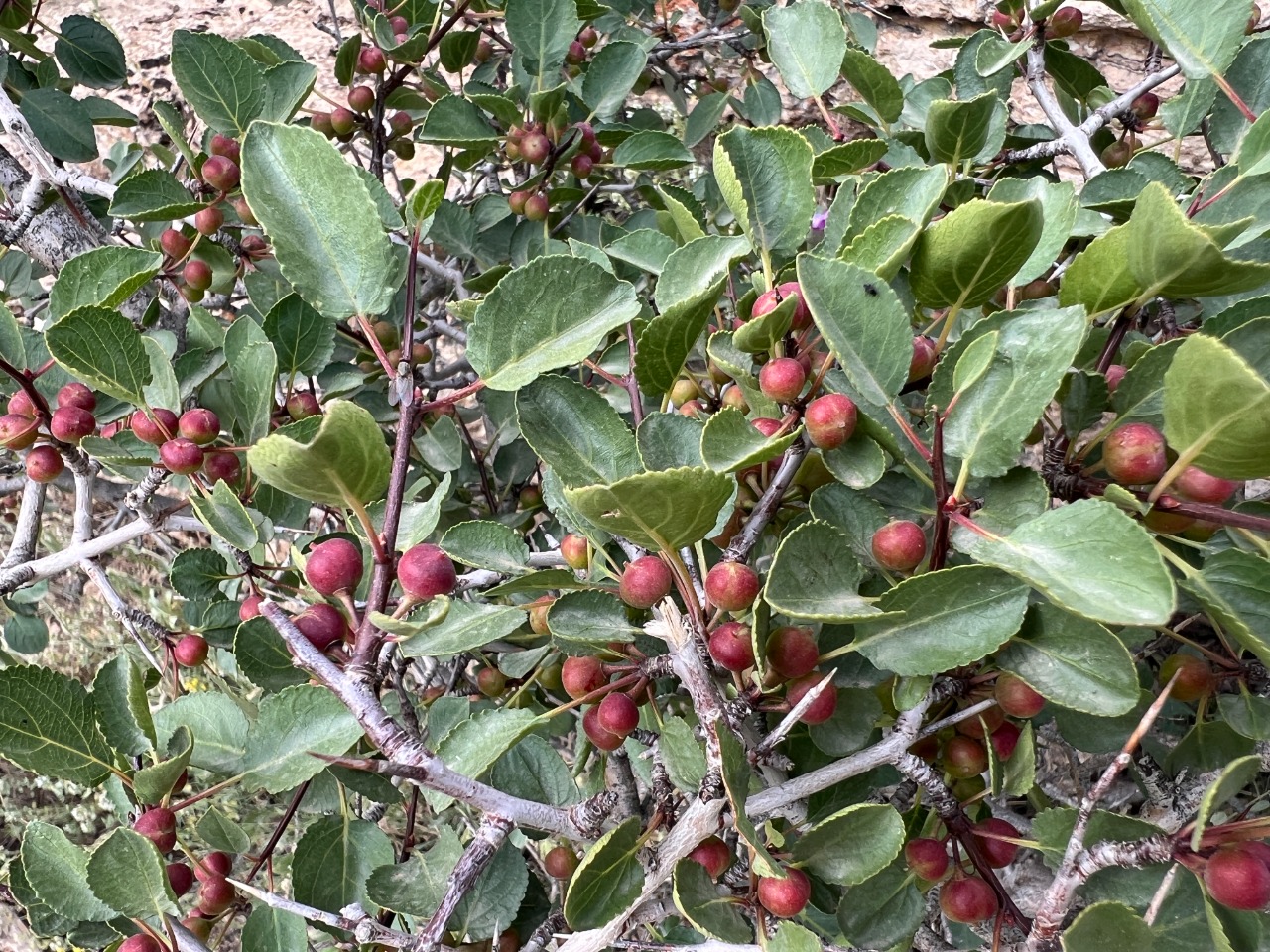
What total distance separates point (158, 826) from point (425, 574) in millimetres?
427

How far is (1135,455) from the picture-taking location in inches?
25.5

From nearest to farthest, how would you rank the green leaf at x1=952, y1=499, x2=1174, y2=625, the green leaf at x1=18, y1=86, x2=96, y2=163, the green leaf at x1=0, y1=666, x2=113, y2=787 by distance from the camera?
1. the green leaf at x1=952, y1=499, x2=1174, y2=625
2. the green leaf at x1=0, y1=666, x2=113, y2=787
3. the green leaf at x1=18, y1=86, x2=96, y2=163

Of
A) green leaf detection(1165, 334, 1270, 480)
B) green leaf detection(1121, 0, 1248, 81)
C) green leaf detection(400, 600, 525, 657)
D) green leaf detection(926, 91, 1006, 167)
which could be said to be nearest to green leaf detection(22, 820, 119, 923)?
green leaf detection(400, 600, 525, 657)

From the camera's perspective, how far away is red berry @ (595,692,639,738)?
0.72 metres

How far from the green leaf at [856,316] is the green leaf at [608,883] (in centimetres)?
37

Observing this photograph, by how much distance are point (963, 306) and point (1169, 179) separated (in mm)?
469

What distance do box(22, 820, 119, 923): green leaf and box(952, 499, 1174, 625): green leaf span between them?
2.74ft

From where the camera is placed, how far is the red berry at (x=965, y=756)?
0.81m

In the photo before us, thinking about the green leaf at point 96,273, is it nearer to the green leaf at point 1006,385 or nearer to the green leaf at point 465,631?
the green leaf at point 465,631

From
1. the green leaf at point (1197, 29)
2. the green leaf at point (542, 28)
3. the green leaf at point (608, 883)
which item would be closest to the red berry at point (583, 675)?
the green leaf at point (608, 883)

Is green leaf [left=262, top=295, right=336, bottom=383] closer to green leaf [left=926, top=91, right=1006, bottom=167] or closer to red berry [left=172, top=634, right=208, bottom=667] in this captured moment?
red berry [left=172, top=634, right=208, bottom=667]

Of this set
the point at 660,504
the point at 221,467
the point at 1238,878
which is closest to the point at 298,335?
the point at 221,467

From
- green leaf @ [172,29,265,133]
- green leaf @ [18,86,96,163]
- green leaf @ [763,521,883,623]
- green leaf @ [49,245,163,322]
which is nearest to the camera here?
green leaf @ [763,521,883,623]

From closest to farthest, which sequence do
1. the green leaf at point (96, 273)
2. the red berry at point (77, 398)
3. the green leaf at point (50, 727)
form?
the green leaf at point (50, 727) → the green leaf at point (96, 273) → the red berry at point (77, 398)
